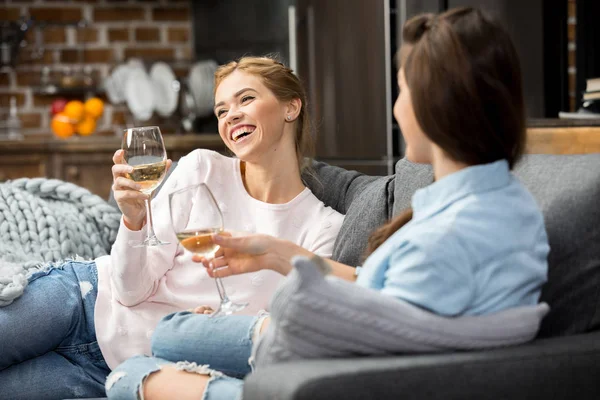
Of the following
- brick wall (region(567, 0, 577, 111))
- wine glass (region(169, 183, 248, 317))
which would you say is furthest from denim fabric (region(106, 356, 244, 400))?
brick wall (region(567, 0, 577, 111))

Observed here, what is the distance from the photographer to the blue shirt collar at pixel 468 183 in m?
1.46

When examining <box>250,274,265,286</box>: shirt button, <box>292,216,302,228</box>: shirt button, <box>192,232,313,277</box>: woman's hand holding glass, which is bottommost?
<box>250,274,265,286</box>: shirt button

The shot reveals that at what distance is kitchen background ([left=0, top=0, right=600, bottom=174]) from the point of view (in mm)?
3385

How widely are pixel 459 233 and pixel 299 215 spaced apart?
3.18 feet

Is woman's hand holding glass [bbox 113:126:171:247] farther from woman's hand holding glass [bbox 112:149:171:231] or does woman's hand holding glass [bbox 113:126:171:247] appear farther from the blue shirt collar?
the blue shirt collar

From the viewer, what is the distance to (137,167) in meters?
1.95

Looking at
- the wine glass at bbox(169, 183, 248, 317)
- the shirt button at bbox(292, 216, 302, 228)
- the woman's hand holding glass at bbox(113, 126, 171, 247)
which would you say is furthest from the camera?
the shirt button at bbox(292, 216, 302, 228)

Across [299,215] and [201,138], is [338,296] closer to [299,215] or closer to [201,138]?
[299,215]

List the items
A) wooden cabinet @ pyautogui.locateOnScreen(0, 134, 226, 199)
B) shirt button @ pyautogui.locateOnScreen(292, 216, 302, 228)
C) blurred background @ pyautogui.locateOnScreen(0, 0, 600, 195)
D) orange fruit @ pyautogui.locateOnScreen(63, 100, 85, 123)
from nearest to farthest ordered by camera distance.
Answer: shirt button @ pyautogui.locateOnScreen(292, 216, 302, 228) < blurred background @ pyautogui.locateOnScreen(0, 0, 600, 195) < wooden cabinet @ pyautogui.locateOnScreen(0, 134, 226, 199) < orange fruit @ pyautogui.locateOnScreen(63, 100, 85, 123)

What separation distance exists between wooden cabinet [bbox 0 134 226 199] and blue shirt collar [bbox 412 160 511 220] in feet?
10.8

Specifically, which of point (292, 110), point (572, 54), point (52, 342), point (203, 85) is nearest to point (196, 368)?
point (52, 342)

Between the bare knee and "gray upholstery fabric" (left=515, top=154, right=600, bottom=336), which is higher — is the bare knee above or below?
below

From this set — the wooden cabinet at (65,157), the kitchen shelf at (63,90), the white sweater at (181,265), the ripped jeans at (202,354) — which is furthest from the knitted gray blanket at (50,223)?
the kitchen shelf at (63,90)

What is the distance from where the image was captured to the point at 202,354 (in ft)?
5.54
